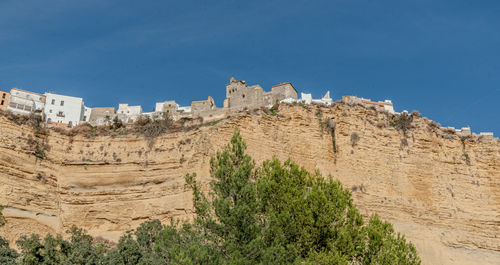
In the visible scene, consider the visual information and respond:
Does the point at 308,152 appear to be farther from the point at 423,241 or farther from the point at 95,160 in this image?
the point at 95,160

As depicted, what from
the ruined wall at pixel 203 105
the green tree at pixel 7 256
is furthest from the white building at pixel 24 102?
the green tree at pixel 7 256

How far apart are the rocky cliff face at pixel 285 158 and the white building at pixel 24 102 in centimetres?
1184

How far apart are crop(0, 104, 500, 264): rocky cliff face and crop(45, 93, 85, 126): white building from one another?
14.4 m

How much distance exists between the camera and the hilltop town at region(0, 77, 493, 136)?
36.6 meters

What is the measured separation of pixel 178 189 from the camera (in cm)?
2564

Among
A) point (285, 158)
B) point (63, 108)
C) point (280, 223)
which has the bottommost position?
point (280, 223)

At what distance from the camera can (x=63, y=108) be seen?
141 feet

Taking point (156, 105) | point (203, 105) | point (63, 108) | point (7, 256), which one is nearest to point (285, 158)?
point (7, 256)

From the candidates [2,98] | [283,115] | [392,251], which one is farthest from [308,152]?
[2,98]

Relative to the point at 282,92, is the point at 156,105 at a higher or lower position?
higher

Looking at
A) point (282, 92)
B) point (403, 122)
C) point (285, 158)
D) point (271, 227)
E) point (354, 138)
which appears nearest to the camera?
point (271, 227)

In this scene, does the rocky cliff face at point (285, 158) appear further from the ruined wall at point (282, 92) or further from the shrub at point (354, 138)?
the ruined wall at point (282, 92)

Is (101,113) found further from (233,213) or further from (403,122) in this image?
(233,213)

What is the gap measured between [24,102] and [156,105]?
11.2 meters
